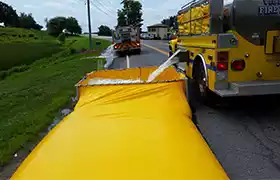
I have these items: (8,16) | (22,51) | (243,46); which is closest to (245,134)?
(243,46)

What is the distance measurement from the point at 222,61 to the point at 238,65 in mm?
341

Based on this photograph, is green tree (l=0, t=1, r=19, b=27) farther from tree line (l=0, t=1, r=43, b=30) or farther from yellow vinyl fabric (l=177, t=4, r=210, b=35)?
yellow vinyl fabric (l=177, t=4, r=210, b=35)

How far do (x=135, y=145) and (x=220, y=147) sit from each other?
66.2 inches

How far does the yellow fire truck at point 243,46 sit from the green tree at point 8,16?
415ft

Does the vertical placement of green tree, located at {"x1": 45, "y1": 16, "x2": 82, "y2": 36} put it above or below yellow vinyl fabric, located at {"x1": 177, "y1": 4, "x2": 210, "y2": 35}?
above

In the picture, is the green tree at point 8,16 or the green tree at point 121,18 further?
the green tree at point 8,16

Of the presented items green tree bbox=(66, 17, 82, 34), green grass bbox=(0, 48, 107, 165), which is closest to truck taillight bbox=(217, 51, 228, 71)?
green grass bbox=(0, 48, 107, 165)

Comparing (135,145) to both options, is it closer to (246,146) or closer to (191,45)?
(246,146)

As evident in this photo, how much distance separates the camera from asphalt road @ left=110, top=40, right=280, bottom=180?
152 inches

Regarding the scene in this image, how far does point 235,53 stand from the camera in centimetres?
546

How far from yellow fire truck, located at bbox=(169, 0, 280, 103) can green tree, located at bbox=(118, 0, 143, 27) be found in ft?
327

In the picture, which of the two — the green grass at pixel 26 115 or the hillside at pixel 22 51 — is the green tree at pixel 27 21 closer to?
the hillside at pixel 22 51

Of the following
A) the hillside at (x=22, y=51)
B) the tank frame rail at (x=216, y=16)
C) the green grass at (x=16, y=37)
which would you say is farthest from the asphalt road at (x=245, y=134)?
the green grass at (x=16, y=37)

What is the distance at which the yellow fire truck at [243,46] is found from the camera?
17.5 ft
